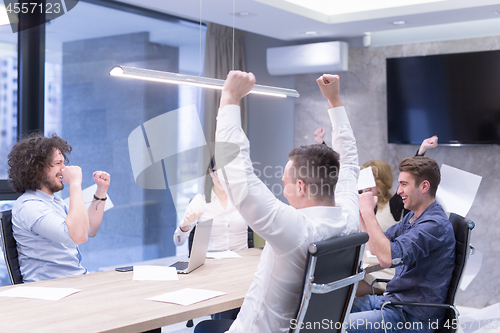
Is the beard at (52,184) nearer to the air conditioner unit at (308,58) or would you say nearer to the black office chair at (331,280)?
the black office chair at (331,280)

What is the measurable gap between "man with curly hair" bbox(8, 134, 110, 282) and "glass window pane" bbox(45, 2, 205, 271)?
5.06ft

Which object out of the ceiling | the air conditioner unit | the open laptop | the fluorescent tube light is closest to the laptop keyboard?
the open laptop

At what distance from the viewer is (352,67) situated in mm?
5352

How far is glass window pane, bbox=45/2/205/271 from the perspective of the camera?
438cm

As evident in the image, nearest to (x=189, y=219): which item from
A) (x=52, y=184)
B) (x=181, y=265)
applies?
(x=181, y=265)

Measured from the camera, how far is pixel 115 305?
6.65ft

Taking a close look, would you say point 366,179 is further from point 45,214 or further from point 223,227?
point 45,214

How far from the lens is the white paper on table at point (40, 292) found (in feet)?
7.02

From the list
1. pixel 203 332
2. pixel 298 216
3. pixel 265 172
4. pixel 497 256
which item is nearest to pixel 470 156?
pixel 497 256

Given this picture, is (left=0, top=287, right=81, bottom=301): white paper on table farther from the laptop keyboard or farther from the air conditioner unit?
the air conditioner unit

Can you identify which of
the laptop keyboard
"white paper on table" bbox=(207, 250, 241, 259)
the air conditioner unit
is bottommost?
"white paper on table" bbox=(207, 250, 241, 259)

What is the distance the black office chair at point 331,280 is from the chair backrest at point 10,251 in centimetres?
155

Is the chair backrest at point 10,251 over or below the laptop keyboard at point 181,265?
over

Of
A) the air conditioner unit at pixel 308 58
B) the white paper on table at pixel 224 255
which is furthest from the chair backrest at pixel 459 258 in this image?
the air conditioner unit at pixel 308 58
